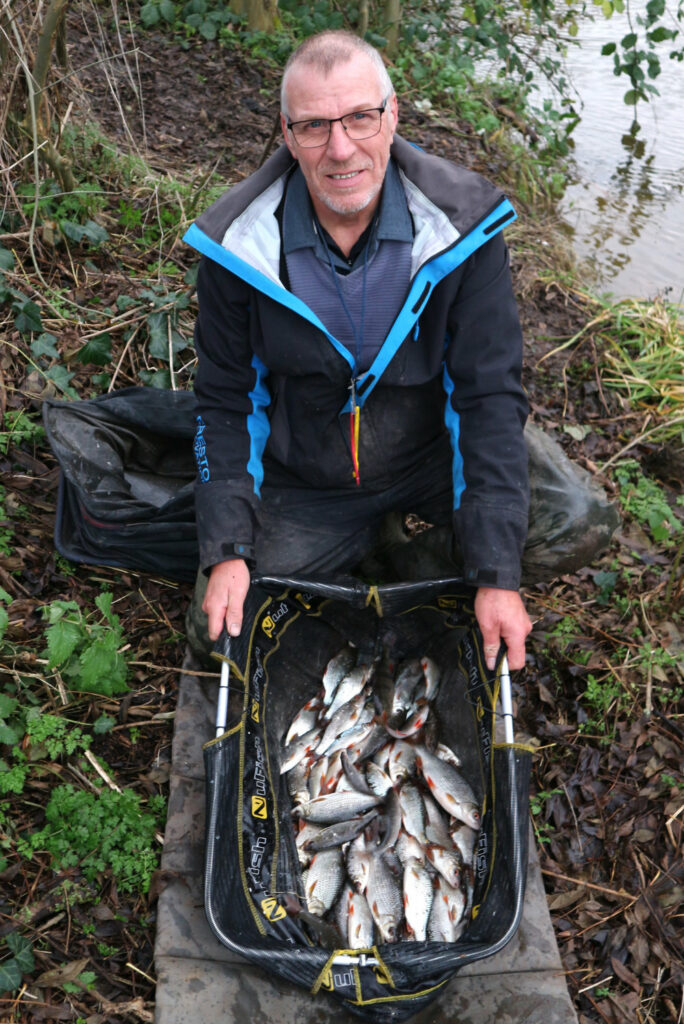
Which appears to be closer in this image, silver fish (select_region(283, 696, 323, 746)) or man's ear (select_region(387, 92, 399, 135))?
man's ear (select_region(387, 92, 399, 135))

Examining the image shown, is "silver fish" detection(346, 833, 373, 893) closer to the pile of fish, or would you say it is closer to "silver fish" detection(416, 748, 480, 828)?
the pile of fish

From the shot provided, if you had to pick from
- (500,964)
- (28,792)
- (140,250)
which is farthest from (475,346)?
(140,250)

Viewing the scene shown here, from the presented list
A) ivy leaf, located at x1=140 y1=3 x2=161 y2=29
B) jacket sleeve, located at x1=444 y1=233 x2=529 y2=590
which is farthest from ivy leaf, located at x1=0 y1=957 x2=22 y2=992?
ivy leaf, located at x1=140 y1=3 x2=161 y2=29

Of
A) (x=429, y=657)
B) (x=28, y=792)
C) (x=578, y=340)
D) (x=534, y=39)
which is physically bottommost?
(x=28, y=792)

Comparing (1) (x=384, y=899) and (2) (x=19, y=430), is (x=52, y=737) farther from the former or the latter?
(2) (x=19, y=430)

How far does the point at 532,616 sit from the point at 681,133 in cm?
704

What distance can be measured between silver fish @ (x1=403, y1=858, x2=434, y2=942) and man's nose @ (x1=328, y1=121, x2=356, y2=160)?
226 cm

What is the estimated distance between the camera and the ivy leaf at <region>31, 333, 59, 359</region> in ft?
13.4

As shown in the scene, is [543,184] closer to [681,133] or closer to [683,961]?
[681,133]

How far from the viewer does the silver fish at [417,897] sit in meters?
2.56

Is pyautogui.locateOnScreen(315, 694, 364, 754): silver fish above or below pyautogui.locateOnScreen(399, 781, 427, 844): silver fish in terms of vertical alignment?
above

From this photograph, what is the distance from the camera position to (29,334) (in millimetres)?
4191

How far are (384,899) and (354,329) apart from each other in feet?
6.05

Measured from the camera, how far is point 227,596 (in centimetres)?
280
